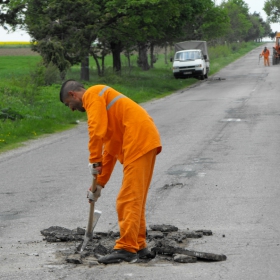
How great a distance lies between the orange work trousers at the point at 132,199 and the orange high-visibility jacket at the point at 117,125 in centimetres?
8

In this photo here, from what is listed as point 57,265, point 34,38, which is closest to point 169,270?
point 57,265

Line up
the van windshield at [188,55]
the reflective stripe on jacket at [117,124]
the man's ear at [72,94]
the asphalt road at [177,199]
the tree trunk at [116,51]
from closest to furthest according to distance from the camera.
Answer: the asphalt road at [177,199] < the reflective stripe on jacket at [117,124] < the man's ear at [72,94] < the tree trunk at [116,51] < the van windshield at [188,55]

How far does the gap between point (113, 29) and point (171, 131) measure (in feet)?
74.7

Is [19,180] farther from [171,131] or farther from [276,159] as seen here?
[171,131]

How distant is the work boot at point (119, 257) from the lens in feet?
21.5

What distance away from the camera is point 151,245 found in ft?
23.7

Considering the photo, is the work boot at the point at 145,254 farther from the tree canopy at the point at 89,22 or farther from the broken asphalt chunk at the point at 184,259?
the tree canopy at the point at 89,22

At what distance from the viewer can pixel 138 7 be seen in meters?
39.0

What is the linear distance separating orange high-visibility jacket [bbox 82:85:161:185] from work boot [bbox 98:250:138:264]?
0.75m

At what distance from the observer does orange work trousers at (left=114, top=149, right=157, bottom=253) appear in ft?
21.5

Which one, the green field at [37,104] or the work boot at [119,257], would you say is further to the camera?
the green field at [37,104]

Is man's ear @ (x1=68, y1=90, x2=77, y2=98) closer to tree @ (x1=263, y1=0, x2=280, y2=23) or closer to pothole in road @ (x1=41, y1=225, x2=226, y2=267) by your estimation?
pothole in road @ (x1=41, y1=225, x2=226, y2=267)

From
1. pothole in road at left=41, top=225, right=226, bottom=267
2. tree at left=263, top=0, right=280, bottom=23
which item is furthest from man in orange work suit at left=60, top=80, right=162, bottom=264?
tree at left=263, top=0, right=280, bottom=23

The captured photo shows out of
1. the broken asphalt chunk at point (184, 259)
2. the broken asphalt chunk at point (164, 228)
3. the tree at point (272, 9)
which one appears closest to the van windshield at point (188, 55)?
the broken asphalt chunk at point (164, 228)
